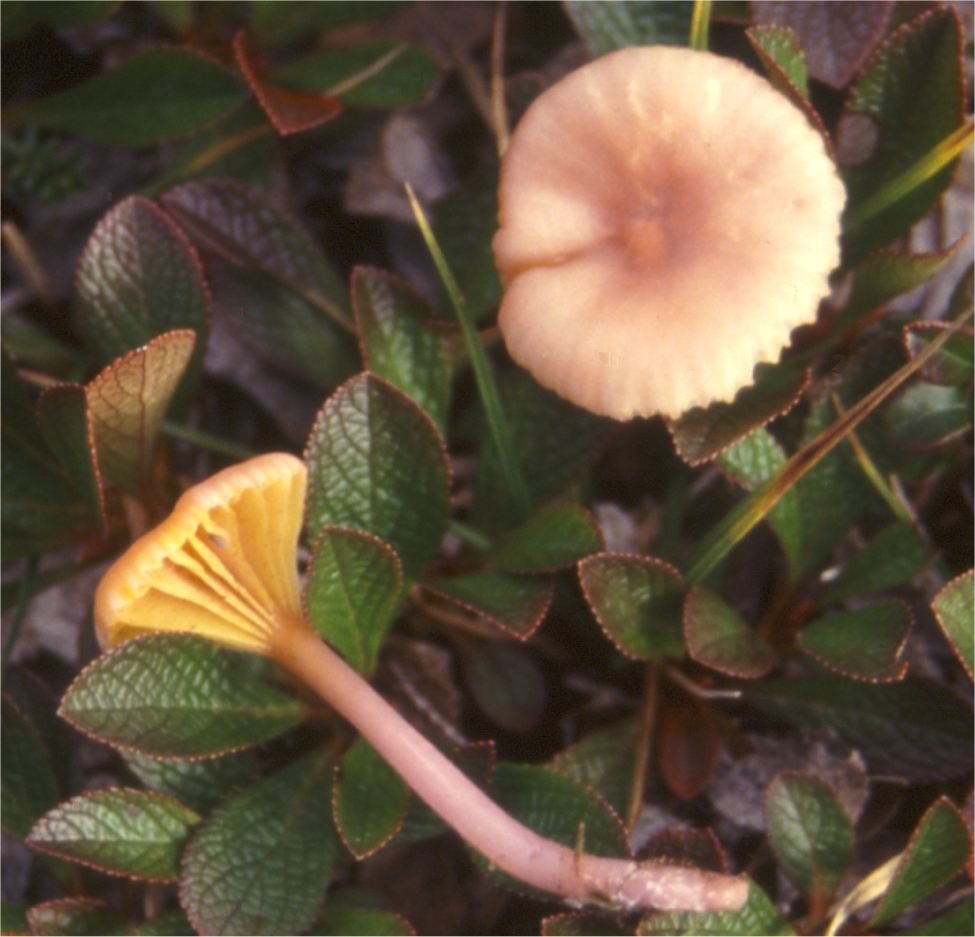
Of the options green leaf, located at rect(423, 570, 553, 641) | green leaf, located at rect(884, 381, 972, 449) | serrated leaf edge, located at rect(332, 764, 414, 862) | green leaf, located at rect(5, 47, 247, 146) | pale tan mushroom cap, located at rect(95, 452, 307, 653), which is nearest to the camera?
pale tan mushroom cap, located at rect(95, 452, 307, 653)

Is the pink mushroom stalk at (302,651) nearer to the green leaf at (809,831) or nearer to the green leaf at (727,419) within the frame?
the green leaf at (809,831)

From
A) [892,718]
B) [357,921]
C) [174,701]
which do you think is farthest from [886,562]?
[174,701]

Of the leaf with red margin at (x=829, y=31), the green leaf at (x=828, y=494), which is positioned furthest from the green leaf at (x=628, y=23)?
the green leaf at (x=828, y=494)

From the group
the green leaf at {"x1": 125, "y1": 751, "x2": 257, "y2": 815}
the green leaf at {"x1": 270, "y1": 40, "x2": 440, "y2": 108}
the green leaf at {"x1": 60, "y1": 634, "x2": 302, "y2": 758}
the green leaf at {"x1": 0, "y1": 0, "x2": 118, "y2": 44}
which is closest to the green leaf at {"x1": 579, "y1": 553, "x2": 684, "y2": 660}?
the green leaf at {"x1": 60, "y1": 634, "x2": 302, "y2": 758}

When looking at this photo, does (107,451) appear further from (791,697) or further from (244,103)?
(791,697)

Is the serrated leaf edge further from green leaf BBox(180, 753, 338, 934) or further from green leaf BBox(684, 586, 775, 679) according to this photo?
green leaf BBox(684, 586, 775, 679)

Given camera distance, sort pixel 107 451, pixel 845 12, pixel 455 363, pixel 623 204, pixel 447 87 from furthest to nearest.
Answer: pixel 447 87, pixel 455 363, pixel 845 12, pixel 107 451, pixel 623 204

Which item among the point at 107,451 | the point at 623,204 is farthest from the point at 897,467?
the point at 107,451
